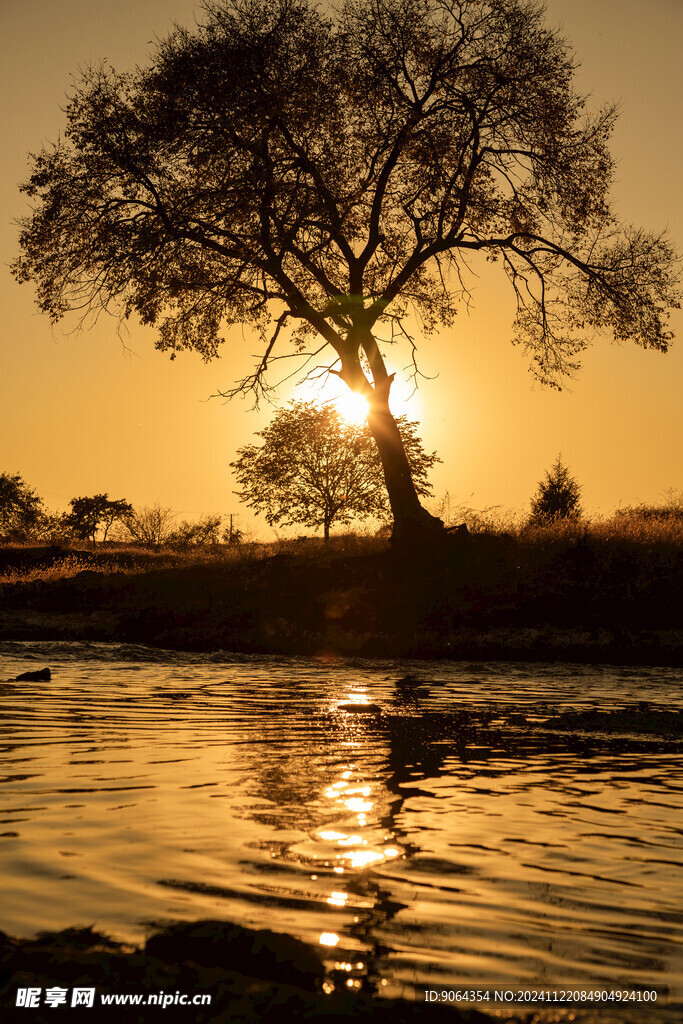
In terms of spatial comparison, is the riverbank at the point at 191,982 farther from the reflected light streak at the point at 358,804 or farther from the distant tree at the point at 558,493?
the distant tree at the point at 558,493

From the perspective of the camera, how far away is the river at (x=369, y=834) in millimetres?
3377

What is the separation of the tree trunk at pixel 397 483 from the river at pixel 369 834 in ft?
44.8

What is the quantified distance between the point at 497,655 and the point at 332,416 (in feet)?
74.9

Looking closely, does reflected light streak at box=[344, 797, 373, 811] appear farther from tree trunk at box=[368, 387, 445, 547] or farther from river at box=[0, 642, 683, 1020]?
tree trunk at box=[368, 387, 445, 547]

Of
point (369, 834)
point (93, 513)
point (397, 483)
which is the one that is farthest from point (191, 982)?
point (93, 513)

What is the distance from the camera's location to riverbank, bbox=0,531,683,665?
19875 mm

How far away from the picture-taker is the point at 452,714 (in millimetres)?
10555

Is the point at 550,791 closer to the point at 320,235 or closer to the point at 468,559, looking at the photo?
the point at 468,559

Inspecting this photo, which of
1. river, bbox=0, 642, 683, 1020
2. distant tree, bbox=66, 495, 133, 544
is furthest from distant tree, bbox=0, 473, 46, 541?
river, bbox=0, 642, 683, 1020

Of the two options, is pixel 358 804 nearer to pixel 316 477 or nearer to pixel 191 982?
pixel 191 982

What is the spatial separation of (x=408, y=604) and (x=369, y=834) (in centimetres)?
1663

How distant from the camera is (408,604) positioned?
21406mm

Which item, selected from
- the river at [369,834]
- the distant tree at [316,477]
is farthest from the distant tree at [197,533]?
the river at [369,834]

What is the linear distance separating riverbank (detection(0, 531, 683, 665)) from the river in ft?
31.8
